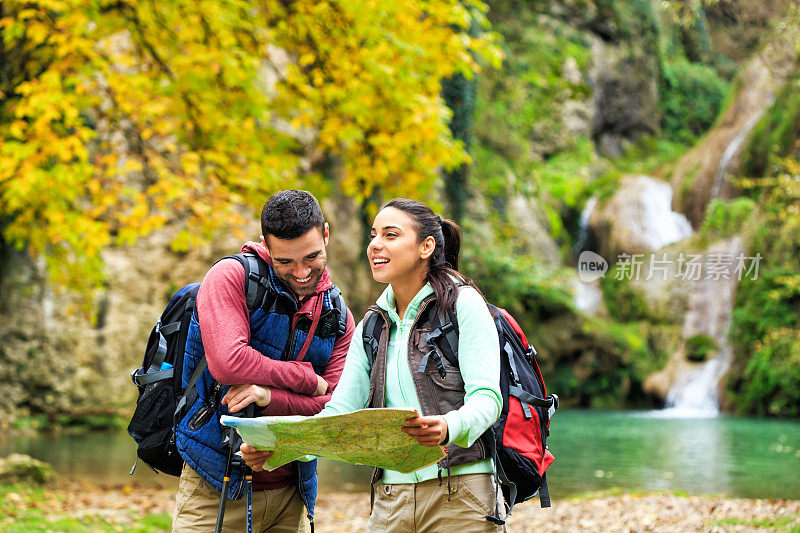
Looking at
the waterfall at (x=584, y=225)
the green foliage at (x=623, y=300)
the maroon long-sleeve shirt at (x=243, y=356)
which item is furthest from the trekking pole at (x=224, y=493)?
the waterfall at (x=584, y=225)

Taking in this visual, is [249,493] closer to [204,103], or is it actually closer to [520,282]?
[204,103]

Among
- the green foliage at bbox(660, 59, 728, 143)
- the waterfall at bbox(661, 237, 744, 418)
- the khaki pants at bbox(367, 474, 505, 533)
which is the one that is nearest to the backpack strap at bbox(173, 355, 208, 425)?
the khaki pants at bbox(367, 474, 505, 533)

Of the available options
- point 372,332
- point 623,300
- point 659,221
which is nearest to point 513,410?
point 372,332

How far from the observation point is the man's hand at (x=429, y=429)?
209cm

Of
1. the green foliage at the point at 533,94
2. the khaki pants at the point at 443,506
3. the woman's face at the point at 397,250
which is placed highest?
the green foliage at the point at 533,94

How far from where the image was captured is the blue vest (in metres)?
2.67

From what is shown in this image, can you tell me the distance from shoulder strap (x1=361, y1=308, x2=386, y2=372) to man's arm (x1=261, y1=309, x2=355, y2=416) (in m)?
0.30

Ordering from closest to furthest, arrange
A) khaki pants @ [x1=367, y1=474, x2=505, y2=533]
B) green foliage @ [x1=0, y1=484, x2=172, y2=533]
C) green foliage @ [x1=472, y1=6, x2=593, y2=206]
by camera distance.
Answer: khaki pants @ [x1=367, y1=474, x2=505, y2=533] → green foliage @ [x1=0, y1=484, x2=172, y2=533] → green foliage @ [x1=472, y1=6, x2=593, y2=206]

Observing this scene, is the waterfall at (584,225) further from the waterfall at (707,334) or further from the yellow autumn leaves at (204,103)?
the yellow autumn leaves at (204,103)

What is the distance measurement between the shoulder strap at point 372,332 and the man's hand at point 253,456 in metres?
0.43

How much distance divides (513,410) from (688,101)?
31.6 m

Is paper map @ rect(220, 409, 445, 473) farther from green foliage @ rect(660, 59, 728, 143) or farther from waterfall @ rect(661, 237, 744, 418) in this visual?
green foliage @ rect(660, 59, 728, 143)

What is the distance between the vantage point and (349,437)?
2.19 m

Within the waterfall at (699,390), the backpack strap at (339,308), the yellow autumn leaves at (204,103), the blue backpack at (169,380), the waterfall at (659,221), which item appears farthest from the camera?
the waterfall at (659,221)
